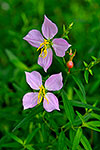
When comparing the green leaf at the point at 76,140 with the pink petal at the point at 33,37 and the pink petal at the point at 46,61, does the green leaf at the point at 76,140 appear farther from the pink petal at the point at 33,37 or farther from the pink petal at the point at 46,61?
the pink petal at the point at 33,37

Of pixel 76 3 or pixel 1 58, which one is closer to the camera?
pixel 1 58

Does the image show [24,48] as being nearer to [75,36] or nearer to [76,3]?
[75,36]

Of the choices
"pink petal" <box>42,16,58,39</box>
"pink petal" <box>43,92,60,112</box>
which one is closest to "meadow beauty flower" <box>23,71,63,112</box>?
"pink petal" <box>43,92,60,112</box>

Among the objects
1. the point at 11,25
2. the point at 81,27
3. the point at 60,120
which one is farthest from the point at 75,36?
the point at 60,120

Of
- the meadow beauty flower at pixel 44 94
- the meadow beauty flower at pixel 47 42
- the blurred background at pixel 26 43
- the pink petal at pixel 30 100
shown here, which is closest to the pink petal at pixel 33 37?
the meadow beauty flower at pixel 47 42

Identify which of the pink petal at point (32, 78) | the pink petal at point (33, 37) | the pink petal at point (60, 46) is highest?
the pink petal at point (33, 37)

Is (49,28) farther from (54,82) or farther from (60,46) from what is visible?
(54,82)

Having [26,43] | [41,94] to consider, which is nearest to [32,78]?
[41,94]

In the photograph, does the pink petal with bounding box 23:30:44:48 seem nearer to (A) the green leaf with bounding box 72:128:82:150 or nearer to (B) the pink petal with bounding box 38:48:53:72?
(B) the pink petal with bounding box 38:48:53:72
